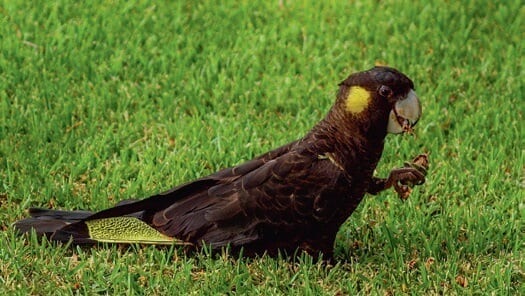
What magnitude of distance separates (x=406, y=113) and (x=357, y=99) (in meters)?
0.21

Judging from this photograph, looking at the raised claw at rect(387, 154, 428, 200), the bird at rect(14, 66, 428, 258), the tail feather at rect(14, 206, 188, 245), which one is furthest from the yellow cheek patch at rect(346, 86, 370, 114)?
the tail feather at rect(14, 206, 188, 245)

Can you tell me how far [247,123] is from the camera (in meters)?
5.54

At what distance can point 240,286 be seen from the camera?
4.03 m

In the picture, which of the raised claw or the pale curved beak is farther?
the raised claw

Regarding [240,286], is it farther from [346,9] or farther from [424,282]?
[346,9]

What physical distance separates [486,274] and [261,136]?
1.75 metres

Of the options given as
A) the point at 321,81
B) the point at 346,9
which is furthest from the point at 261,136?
the point at 346,9

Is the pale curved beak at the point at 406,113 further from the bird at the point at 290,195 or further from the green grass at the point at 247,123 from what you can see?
the green grass at the point at 247,123

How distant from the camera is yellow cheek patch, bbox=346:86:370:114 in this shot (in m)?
3.90

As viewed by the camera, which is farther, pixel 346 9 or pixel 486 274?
pixel 346 9

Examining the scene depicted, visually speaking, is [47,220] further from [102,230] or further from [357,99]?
[357,99]

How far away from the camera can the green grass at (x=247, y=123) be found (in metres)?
4.14

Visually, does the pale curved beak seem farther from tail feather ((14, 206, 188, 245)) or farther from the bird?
tail feather ((14, 206, 188, 245))

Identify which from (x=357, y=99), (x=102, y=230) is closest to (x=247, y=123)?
(x=102, y=230)
